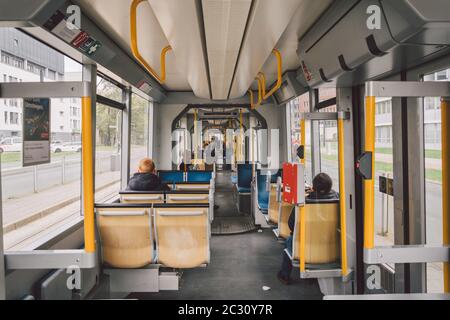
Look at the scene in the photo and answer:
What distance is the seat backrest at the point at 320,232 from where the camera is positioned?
2.92 metres

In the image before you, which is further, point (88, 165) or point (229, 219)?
point (229, 219)

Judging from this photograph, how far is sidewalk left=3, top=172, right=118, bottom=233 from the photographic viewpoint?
255 cm

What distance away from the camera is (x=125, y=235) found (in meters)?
2.74

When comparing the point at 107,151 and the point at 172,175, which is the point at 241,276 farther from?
the point at 172,175

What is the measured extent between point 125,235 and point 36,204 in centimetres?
88

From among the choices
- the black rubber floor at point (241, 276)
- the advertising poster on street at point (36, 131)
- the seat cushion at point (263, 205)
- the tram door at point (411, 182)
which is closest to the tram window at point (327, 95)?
the tram door at point (411, 182)

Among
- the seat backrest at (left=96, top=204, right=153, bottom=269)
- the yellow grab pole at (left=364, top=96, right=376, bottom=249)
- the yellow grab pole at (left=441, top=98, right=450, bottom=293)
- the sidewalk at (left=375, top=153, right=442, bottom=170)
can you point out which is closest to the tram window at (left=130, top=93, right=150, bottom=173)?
the seat backrest at (left=96, top=204, right=153, bottom=269)

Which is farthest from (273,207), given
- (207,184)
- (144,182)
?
(144,182)

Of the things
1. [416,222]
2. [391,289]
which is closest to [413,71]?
[416,222]

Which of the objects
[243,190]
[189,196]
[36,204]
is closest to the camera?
[36,204]

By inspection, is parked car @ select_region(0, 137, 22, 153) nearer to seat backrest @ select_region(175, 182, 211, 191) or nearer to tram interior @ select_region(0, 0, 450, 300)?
tram interior @ select_region(0, 0, 450, 300)

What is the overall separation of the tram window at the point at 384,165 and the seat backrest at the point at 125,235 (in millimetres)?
2005

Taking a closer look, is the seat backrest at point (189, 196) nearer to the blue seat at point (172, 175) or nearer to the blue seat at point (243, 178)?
the blue seat at point (172, 175)

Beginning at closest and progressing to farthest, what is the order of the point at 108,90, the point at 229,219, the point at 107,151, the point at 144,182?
the point at 144,182 → the point at 108,90 → the point at 107,151 → the point at 229,219
